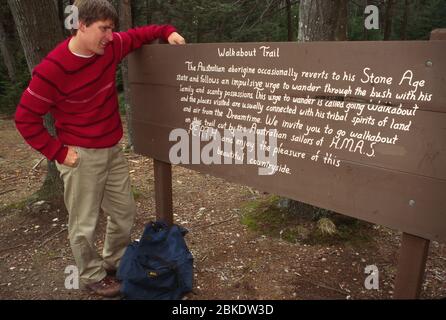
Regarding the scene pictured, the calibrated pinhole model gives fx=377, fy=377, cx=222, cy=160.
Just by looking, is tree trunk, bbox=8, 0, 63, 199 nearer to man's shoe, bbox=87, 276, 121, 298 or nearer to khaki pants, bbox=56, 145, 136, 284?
khaki pants, bbox=56, 145, 136, 284

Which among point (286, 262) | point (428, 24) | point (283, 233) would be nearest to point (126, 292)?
point (286, 262)

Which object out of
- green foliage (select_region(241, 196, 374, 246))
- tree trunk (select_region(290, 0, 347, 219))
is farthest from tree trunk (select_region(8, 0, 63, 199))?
green foliage (select_region(241, 196, 374, 246))

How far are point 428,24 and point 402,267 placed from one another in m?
22.3

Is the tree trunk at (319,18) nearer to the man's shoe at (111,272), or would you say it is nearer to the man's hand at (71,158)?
the man's hand at (71,158)

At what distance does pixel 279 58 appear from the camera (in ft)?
8.27

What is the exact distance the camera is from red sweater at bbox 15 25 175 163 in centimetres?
261

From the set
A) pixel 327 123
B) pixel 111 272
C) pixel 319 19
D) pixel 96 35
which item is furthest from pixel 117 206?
pixel 319 19

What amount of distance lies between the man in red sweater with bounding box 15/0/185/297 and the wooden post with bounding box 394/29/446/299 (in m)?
2.16

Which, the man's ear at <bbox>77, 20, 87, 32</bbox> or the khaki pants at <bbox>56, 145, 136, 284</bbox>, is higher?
the man's ear at <bbox>77, 20, 87, 32</bbox>

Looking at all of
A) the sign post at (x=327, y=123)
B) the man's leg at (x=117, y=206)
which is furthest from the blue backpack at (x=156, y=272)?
the sign post at (x=327, y=123)

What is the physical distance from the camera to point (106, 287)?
3.18m

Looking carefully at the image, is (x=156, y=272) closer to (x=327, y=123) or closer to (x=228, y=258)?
(x=228, y=258)

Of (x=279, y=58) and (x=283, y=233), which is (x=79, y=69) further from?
(x=283, y=233)

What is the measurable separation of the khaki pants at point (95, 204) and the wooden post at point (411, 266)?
2160 mm
